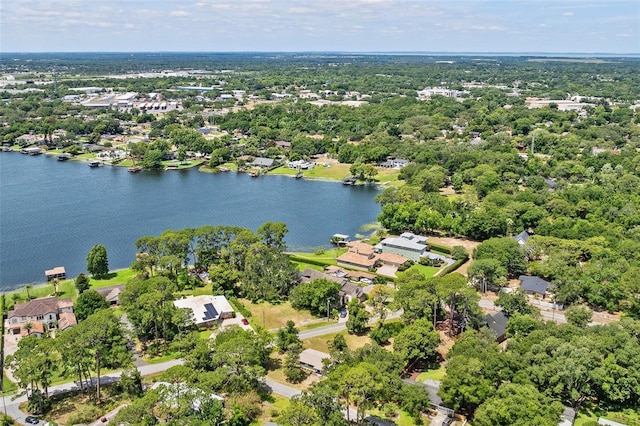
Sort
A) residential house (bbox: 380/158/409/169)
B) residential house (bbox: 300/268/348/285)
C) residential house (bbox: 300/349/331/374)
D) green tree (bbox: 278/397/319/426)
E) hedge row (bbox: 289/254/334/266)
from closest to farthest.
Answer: green tree (bbox: 278/397/319/426) < residential house (bbox: 300/349/331/374) < residential house (bbox: 300/268/348/285) < hedge row (bbox: 289/254/334/266) < residential house (bbox: 380/158/409/169)

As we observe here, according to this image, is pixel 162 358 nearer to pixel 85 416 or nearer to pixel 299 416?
pixel 85 416

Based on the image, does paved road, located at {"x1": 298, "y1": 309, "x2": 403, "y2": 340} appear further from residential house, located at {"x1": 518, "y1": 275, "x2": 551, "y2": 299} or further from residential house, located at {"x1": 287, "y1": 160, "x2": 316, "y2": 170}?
residential house, located at {"x1": 287, "y1": 160, "x2": 316, "y2": 170}

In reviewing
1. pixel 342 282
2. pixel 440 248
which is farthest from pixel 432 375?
pixel 440 248

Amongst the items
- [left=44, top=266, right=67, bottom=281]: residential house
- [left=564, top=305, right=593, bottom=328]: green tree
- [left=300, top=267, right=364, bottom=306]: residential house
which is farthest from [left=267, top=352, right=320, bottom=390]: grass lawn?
[left=44, top=266, right=67, bottom=281]: residential house

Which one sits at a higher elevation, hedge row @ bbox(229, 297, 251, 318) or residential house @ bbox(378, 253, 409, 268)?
residential house @ bbox(378, 253, 409, 268)

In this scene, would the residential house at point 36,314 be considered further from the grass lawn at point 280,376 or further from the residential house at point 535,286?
the residential house at point 535,286

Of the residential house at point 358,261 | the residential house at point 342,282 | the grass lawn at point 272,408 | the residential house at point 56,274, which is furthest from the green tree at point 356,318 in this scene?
the residential house at point 56,274

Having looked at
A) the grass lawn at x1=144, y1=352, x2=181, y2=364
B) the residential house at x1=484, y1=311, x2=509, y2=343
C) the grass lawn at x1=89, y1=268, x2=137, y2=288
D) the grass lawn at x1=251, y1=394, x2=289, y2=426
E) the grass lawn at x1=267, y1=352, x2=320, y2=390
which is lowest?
the grass lawn at x1=267, y1=352, x2=320, y2=390
